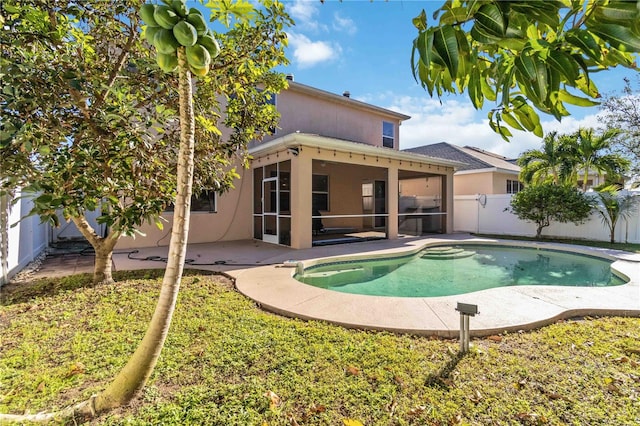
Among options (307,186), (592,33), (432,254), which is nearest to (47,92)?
(592,33)

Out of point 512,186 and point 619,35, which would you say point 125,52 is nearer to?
point 619,35

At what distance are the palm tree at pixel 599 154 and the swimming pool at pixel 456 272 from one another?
5829mm

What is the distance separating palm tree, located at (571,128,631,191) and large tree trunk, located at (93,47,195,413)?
16.3m

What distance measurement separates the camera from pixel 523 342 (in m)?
3.19

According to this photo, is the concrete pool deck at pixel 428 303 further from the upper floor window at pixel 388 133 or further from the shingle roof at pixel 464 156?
the shingle roof at pixel 464 156

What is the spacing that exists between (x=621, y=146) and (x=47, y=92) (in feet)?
62.4

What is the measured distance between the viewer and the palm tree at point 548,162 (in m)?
13.0

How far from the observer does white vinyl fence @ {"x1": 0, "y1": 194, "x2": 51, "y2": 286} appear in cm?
507

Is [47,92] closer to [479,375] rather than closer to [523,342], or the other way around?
[479,375]

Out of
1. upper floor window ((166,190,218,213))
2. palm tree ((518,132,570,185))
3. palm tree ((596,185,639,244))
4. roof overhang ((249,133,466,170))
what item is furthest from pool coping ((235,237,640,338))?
palm tree ((518,132,570,185))

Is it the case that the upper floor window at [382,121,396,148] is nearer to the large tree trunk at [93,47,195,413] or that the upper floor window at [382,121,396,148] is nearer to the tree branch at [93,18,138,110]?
the tree branch at [93,18,138,110]

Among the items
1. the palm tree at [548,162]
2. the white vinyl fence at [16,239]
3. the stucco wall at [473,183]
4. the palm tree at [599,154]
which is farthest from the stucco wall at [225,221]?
the palm tree at [599,154]

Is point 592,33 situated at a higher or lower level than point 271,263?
higher

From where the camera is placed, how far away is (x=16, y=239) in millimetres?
5941
